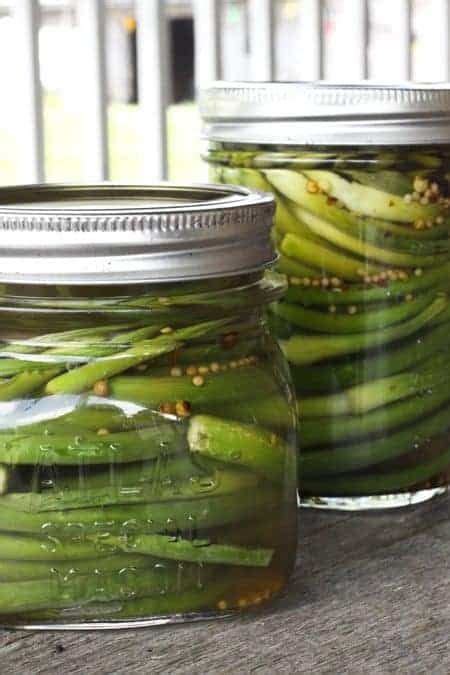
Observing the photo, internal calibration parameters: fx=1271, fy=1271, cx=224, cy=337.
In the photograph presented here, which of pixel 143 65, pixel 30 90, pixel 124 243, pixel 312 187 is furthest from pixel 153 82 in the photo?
pixel 124 243

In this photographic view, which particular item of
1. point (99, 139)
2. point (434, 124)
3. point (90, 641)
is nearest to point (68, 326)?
point (90, 641)

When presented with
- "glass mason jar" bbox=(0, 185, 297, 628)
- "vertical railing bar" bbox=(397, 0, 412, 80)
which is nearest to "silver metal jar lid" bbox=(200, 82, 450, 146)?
"glass mason jar" bbox=(0, 185, 297, 628)

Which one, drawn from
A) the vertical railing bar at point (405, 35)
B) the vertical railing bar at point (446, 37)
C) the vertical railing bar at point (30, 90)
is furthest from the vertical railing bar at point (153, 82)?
the vertical railing bar at point (446, 37)

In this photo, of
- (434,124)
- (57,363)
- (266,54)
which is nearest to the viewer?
(57,363)

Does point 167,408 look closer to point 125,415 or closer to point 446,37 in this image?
point 125,415

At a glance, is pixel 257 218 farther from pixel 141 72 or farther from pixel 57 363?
pixel 141 72

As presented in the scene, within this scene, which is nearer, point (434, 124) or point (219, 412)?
point (219, 412)

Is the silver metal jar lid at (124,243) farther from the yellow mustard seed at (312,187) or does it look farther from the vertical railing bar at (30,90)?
the vertical railing bar at (30,90)
